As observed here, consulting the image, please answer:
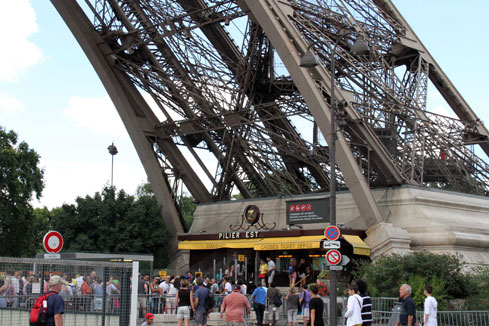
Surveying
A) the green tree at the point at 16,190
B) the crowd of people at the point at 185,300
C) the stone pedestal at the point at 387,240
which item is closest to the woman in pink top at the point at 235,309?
the crowd of people at the point at 185,300

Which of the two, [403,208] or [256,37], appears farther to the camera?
[256,37]

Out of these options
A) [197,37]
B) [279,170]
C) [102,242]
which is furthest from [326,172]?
[102,242]

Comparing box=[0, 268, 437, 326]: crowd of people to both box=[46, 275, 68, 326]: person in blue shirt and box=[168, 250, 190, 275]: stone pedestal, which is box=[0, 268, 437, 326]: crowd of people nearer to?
box=[46, 275, 68, 326]: person in blue shirt

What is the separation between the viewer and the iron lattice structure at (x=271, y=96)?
3400cm

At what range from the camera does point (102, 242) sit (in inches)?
1689

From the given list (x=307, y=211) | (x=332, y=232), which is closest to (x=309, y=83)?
(x=307, y=211)

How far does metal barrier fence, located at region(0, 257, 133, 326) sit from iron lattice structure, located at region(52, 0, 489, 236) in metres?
19.5

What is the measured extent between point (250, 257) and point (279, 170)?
719cm

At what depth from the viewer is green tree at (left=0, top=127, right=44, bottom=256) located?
4994cm

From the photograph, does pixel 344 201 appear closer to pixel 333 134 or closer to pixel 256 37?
pixel 256 37

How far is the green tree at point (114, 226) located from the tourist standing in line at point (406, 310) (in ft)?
93.8

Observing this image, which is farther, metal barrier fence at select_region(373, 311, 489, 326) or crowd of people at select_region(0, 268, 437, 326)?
metal barrier fence at select_region(373, 311, 489, 326)

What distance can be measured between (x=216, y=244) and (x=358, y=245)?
9.02m

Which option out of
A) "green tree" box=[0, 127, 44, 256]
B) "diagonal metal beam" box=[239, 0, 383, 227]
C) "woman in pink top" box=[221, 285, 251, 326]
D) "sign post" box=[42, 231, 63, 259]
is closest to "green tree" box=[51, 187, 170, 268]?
"green tree" box=[0, 127, 44, 256]
